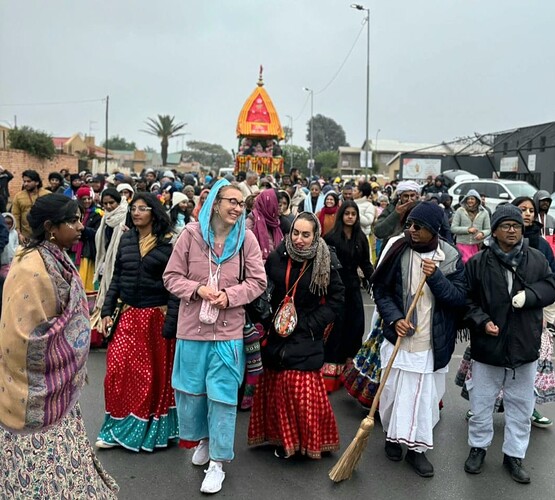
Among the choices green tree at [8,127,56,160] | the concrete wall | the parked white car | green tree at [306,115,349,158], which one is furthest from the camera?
green tree at [306,115,349,158]

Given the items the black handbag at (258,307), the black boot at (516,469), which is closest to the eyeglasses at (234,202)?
the black handbag at (258,307)

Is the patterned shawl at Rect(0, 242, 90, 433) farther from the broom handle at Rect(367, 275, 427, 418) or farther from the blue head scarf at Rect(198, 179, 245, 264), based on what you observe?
the broom handle at Rect(367, 275, 427, 418)

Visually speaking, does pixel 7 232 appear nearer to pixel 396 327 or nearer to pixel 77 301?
pixel 77 301

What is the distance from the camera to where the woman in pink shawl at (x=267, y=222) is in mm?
6129

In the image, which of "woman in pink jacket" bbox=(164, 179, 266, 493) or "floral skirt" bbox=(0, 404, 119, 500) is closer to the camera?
"floral skirt" bbox=(0, 404, 119, 500)

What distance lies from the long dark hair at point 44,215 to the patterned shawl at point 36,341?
0.24 ft

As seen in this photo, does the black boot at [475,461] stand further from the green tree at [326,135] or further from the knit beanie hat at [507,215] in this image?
the green tree at [326,135]

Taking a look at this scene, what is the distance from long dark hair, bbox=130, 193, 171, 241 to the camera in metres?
4.38

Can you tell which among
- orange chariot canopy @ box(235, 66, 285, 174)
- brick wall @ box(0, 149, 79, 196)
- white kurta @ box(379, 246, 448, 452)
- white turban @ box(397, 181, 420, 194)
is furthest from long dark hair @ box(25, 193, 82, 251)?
brick wall @ box(0, 149, 79, 196)

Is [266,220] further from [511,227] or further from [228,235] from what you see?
[511,227]

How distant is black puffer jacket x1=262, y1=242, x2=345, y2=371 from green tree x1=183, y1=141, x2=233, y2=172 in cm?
11450

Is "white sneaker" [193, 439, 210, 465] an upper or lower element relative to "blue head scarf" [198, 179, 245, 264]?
lower

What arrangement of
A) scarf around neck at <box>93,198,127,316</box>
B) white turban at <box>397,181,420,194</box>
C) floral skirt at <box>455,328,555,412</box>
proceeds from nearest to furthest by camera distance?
floral skirt at <box>455,328,555,412</box> → scarf around neck at <box>93,198,127,316</box> → white turban at <box>397,181,420,194</box>

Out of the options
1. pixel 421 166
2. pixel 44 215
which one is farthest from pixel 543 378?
pixel 421 166
